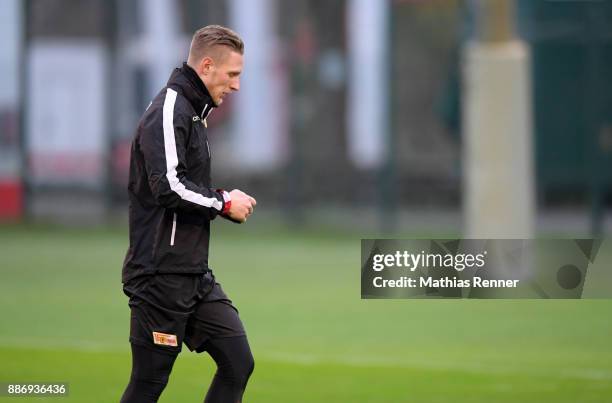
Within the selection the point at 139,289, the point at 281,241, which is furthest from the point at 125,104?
the point at 139,289

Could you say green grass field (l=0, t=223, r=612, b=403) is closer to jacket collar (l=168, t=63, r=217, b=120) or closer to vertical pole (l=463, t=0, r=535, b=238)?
vertical pole (l=463, t=0, r=535, b=238)

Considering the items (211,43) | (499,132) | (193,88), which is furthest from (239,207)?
(499,132)

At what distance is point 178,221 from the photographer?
617 cm

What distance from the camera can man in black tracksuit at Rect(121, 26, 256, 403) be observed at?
19.9 ft

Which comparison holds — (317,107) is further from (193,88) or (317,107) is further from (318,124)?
(193,88)

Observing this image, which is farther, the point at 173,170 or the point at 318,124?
the point at 318,124

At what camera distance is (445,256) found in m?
8.20

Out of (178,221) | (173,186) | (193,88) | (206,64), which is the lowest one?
(178,221)

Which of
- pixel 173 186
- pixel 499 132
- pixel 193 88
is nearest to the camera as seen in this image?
pixel 173 186

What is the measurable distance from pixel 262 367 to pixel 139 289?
3.92 m

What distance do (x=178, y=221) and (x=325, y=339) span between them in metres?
5.38

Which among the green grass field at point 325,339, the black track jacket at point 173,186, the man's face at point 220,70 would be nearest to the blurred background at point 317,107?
the green grass field at point 325,339

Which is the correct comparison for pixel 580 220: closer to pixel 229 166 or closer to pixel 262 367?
pixel 229 166

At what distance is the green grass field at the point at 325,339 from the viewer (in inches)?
358
